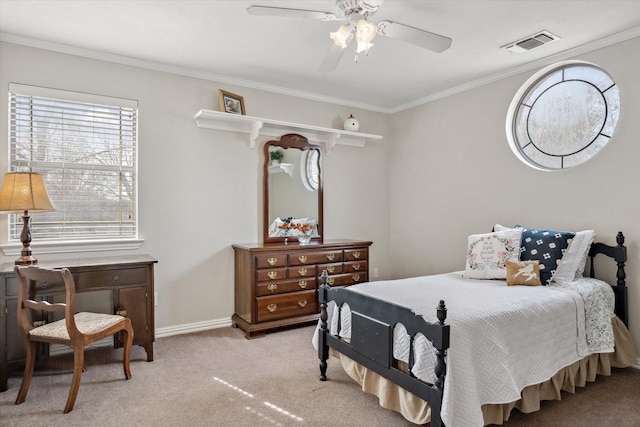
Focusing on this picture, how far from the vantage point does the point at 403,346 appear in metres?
2.03

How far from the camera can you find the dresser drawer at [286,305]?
139 inches

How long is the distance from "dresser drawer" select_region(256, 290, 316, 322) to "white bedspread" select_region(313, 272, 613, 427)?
3.55 ft

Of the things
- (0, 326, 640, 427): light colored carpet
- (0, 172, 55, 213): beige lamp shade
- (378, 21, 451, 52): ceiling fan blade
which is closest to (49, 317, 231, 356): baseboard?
(0, 326, 640, 427): light colored carpet

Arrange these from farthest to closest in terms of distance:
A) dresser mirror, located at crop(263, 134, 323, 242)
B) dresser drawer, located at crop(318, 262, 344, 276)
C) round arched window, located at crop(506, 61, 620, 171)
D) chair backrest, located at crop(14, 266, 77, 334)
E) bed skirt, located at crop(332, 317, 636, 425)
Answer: dresser mirror, located at crop(263, 134, 323, 242)
dresser drawer, located at crop(318, 262, 344, 276)
round arched window, located at crop(506, 61, 620, 171)
chair backrest, located at crop(14, 266, 77, 334)
bed skirt, located at crop(332, 317, 636, 425)

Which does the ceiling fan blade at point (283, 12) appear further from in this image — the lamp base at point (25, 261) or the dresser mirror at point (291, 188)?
the lamp base at point (25, 261)

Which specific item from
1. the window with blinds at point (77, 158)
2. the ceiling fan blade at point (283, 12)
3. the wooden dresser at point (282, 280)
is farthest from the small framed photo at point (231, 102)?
the ceiling fan blade at point (283, 12)

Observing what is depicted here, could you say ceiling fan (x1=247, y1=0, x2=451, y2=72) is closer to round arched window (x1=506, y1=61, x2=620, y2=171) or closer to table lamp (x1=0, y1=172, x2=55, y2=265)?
round arched window (x1=506, y1=61, x2=620, y2=171)

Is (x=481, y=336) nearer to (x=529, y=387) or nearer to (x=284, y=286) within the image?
(x=529, y=387)

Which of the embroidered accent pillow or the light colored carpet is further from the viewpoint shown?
the embroidered accent pillow

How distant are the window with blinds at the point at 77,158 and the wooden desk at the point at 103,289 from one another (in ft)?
1.19

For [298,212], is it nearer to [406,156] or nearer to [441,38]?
[406,156]

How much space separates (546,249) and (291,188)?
2498 millimetres

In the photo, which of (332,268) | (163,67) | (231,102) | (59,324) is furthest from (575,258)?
(163,67)

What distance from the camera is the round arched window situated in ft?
10.1
